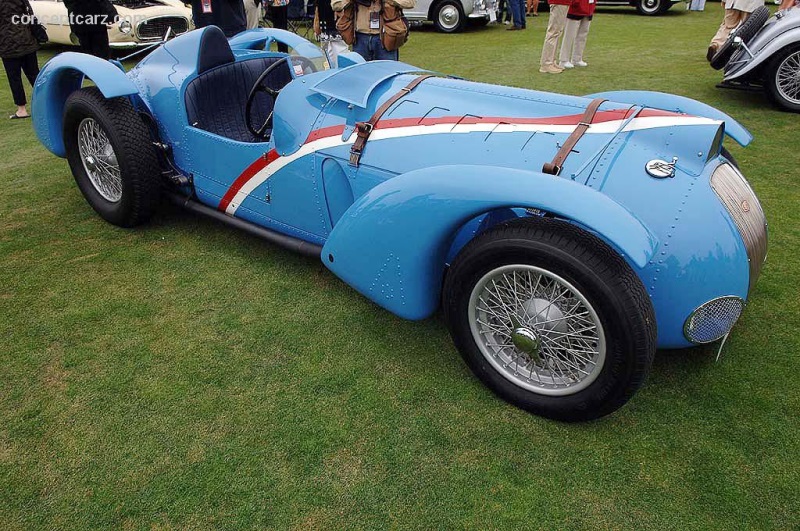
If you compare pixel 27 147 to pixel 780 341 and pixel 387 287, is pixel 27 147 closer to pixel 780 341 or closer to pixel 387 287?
pixel 387 287

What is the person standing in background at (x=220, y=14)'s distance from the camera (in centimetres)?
616

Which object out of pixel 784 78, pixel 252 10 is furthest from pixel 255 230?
pixel 252 10

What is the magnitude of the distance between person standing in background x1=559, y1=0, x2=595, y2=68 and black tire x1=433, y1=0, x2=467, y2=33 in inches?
179

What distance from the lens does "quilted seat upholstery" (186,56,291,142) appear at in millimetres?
3840

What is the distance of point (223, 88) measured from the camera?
4.02 meters

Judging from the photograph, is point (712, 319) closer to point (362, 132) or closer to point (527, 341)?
point (527, 341)

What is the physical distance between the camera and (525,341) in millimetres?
2385

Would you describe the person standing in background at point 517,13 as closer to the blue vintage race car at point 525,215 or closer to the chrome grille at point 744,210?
the blue vintage race car at point 525,215

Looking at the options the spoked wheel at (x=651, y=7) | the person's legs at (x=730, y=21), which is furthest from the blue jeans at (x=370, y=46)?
the spoked wheel at (x=651, y=7)

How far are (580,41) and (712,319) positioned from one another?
7589 millimetres

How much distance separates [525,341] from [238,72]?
9.68 ft

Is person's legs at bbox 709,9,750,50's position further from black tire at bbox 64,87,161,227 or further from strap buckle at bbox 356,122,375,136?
black tire at bbox 64,87,161,227

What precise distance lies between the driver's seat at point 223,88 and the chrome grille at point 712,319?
2.73 metres

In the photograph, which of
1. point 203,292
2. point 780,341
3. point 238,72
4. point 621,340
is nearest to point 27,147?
point 238,72
